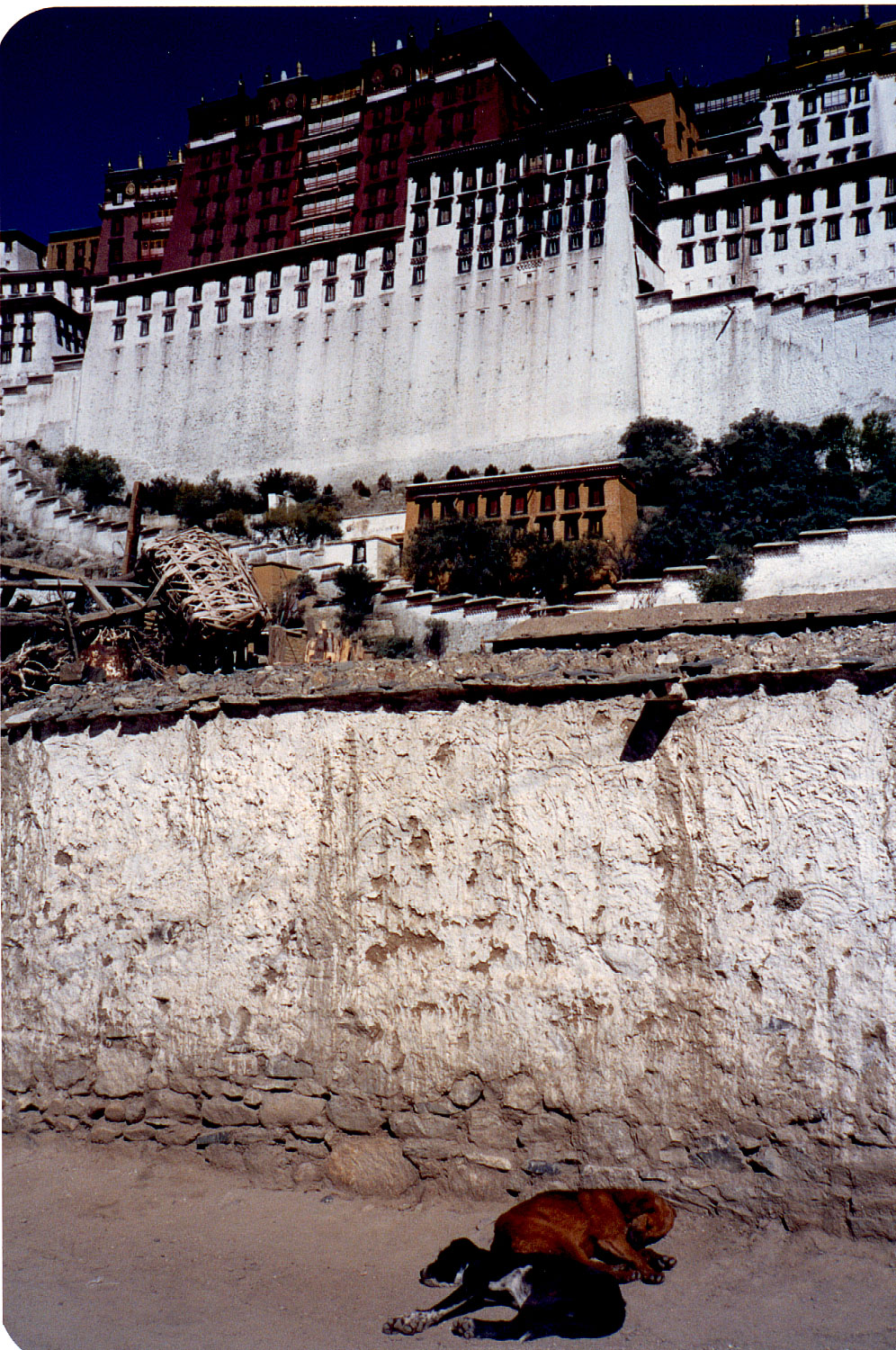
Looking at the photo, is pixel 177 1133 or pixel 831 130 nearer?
pixel 177 1133

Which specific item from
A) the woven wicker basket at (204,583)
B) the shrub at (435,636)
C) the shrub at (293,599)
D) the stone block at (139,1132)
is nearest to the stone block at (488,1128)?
the stone block at (139,1132)

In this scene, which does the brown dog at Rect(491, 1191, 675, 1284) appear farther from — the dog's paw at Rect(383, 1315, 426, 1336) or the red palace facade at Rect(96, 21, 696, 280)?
the red palace facade at Rect(96, 21, 696, 280)

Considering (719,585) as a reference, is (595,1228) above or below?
below

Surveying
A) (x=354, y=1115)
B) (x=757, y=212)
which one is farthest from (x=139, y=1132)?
(x=757, y=212)

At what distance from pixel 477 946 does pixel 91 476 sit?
1992 cm

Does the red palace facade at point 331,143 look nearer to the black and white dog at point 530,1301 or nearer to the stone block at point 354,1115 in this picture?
the stone block at point 354,1115

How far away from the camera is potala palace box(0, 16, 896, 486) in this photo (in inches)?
774

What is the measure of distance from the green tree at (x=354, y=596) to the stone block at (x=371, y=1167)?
9.60 meters

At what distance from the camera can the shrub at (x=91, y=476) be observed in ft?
68.1

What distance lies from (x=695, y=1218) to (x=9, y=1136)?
2.72 metres

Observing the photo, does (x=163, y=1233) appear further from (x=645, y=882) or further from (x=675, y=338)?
(x=675, y=338)

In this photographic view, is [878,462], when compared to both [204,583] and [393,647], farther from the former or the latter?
[204,583]

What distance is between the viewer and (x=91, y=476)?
70.6 feet

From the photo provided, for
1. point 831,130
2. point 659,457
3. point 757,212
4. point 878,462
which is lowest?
point 878,462
